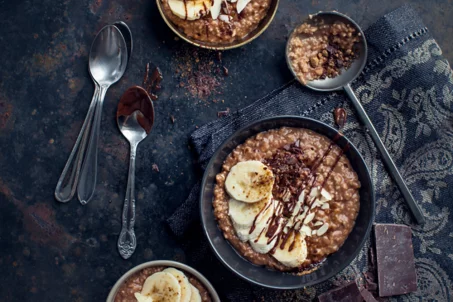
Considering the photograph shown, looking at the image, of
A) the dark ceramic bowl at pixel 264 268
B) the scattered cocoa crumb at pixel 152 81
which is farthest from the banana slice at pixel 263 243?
the scattered cocoa crumb at pixel 152 81

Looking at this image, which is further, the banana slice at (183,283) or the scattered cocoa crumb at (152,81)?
the scattered cocoa crumb at (152,81)

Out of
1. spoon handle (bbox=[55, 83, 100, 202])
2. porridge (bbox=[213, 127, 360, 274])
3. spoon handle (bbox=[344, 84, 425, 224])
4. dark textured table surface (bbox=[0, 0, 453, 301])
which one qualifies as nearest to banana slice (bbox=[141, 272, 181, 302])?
dark textured table surface (bbox=[0, 0, 453, 301])

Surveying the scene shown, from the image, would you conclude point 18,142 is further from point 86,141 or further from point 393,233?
point 393,233

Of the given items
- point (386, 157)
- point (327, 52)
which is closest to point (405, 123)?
point (386, 157)

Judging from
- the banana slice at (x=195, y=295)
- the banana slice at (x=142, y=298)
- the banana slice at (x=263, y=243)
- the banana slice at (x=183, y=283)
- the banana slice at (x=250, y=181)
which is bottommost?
the banana slice at (x=142, y=298)

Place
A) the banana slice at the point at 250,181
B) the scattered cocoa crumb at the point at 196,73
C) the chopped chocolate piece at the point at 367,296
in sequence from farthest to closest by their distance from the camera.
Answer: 1. the scattered cocoa crumb at the point at 196,73
2. the chopped chocolate piece at the point at 367,296
3. the banana slice at the point at 250,181

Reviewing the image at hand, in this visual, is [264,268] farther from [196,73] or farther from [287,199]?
[196,73]

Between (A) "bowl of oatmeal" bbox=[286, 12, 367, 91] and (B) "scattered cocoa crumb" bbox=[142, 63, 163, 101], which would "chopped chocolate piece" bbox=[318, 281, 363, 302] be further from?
(B) "scattered cocoa crumb" bbox=[142, 63, 163, 101]

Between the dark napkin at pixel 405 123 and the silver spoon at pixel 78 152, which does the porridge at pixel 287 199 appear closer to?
the dark napkin at pixel 405 123
